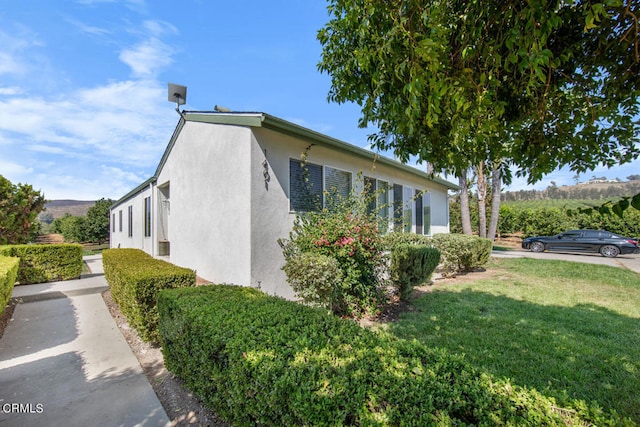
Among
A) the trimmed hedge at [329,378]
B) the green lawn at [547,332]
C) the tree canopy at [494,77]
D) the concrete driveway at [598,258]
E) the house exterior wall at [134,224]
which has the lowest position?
the concrete driveway at [598,258]

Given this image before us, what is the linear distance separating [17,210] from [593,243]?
2696 cm

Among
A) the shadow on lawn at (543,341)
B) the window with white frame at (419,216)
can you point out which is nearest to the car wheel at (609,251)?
the window with white frame at (419,216)

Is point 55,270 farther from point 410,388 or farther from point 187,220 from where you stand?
point 410,388

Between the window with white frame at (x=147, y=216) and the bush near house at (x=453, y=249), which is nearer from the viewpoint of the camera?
the bush near house at (x=453, y=249)

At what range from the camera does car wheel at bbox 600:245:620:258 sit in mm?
15398

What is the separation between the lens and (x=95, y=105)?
8469mm

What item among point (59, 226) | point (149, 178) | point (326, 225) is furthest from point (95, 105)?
point (59, 226)

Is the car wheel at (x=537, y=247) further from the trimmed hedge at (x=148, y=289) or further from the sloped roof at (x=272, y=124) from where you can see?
the trimmed hedge at (x=148, y=289)

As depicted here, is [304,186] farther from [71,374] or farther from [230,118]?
[71,374]

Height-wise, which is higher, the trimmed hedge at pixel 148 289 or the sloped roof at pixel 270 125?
the sloped roof at pixel 270 125

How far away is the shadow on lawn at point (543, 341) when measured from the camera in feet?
10.2

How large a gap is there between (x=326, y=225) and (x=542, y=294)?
237 inches

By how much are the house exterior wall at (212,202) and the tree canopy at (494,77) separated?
322 cm

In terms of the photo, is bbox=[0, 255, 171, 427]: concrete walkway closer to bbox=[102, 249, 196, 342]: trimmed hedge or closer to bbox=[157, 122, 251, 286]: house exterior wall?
bbox=[102, 249, 196, 342]: trimmed hedge
